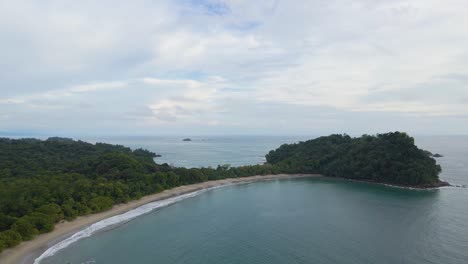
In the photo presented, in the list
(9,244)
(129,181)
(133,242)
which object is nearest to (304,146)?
(129,181)

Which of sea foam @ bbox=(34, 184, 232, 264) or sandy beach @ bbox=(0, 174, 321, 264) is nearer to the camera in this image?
sandy beach @ bbox=(0, 174, 321, 264)

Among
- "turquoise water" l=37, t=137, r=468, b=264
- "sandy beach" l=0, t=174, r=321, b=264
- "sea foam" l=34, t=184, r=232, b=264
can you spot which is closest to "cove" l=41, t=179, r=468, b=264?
"turquoise water" l=37, t=137, r=468, b=264

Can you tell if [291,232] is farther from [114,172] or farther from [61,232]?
[114,172]

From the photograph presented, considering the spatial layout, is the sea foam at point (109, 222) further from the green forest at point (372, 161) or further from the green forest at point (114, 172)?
the green forest at point (372, 161)

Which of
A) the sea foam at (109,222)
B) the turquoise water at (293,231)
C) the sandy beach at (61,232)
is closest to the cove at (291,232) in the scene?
the turquoise water at (293,231)

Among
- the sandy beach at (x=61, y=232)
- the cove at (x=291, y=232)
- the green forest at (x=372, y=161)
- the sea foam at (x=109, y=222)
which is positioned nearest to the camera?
the sandy beach at (x=61, y=232)

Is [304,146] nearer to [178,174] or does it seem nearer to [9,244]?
[178,174]

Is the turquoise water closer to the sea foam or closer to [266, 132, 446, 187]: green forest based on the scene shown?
the sea foam
